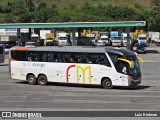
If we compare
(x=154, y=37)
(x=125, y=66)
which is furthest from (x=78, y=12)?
(x=125, y=66)

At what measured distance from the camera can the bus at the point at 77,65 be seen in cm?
2650

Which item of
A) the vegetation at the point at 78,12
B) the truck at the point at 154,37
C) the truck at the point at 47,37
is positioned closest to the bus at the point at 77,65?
the truck at the point at 47,37

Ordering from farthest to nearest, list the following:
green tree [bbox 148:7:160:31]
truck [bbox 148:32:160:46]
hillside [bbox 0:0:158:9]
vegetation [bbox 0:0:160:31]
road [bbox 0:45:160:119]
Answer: hillside [bbox 0:0:158:9], vegetation [bbox 0:0:160:31], green tree [bbox 148:7:160:31], truck [bbox 148:32:160:46], road [bbox 0:45:160:119]

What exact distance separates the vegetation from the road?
297 feet

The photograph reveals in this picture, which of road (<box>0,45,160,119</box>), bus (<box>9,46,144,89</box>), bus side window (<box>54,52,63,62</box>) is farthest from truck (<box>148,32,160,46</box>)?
bus side window (<box>54,52,63,62</box>)

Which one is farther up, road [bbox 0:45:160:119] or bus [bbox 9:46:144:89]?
bus [bbox 9:46:144:89]

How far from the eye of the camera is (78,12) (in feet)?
430

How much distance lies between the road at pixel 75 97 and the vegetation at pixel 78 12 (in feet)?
297

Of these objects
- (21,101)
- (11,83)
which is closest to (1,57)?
(11,83)

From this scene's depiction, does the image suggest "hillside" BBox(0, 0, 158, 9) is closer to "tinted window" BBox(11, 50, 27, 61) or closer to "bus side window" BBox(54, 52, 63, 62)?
"tinted window" BBox(11, 50, 27, 61)

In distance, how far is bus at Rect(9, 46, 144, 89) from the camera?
2650 centimetres

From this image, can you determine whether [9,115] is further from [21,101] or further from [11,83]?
[11,83]

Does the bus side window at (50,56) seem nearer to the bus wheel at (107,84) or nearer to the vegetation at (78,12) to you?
the bus wheel at (107,84)

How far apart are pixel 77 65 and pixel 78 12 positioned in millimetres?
104469
